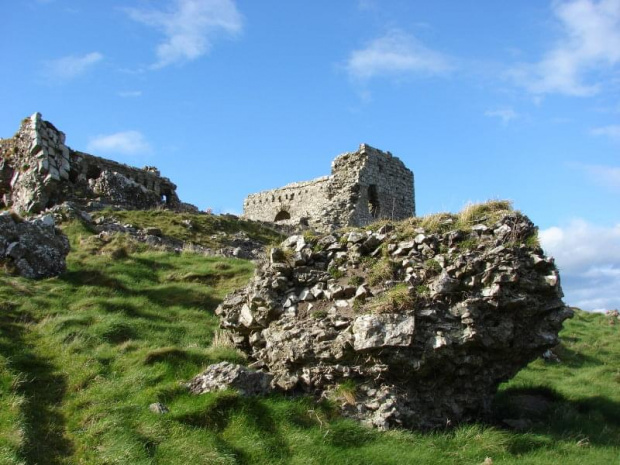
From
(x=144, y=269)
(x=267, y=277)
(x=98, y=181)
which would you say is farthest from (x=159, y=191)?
(x=267, y=277)

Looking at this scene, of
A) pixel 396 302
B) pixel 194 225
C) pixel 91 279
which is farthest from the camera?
pixel 194 225

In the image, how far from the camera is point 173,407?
824 centimetres

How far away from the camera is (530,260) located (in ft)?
31.0

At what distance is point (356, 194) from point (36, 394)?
21.2 meters

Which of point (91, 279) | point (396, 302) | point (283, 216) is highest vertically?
point (283, 216)

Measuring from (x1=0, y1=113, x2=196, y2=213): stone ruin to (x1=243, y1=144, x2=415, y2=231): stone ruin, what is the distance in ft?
21.9

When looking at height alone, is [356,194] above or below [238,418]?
above

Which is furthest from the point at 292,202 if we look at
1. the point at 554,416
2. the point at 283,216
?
the point at 554,416

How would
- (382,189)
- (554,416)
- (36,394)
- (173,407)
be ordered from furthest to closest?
(382,189) → (554,416) → (36,394) → (173,407)

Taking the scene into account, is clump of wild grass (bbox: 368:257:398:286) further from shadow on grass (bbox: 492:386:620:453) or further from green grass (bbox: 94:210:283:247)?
green grass (bbox: 94:210:283:247)

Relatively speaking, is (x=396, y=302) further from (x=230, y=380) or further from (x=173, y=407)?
(x=173, y=407)

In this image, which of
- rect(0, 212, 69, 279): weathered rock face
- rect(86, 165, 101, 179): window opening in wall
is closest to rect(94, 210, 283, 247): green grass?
rect(86, 165, 101, 179): window opening in wall

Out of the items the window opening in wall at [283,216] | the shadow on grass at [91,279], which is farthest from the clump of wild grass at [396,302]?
the window opening in wall at [283,216]

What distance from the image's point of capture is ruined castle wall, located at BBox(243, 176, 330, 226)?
2978 cm
